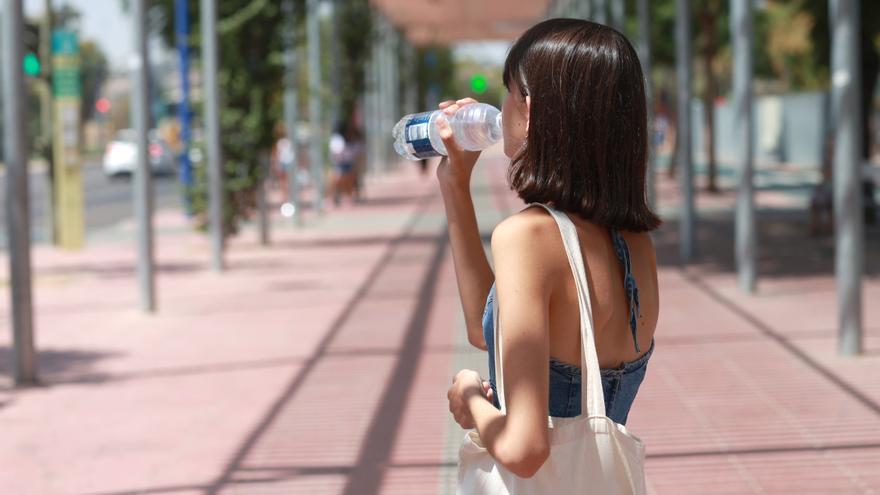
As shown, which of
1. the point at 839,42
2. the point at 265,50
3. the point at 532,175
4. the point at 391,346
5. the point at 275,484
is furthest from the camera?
the point at 265,50

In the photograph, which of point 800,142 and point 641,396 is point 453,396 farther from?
point 800,142

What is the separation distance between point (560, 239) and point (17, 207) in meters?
7.47

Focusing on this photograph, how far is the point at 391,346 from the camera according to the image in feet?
34.6

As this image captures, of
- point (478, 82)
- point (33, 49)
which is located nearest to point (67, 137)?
point (33, 49)

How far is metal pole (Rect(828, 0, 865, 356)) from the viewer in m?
9.45

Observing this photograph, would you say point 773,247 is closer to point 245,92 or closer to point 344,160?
point 245,92

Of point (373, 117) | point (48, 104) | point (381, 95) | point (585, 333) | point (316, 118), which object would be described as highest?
point (381, 95)

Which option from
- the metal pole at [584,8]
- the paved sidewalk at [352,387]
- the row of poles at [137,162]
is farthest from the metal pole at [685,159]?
the metal pole at [584,8]

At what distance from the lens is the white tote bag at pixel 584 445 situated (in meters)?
2.41

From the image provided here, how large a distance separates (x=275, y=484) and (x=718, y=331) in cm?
502

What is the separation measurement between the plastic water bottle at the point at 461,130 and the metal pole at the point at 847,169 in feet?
23.3

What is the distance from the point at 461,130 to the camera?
2.63 metres

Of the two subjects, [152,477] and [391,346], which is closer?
[152,477]

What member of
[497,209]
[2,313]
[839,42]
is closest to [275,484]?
[839,42]
